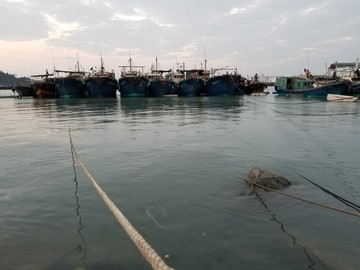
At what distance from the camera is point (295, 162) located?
36.4 ft

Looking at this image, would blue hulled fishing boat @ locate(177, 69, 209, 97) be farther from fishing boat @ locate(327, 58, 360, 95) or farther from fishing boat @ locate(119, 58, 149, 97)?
fishing boat @ locate(327, 58, 360, 95)

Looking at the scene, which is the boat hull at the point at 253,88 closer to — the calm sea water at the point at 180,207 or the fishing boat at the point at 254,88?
the fishing boat at the point at 254,88

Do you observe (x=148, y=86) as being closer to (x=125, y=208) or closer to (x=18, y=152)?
(x=18, y=152)

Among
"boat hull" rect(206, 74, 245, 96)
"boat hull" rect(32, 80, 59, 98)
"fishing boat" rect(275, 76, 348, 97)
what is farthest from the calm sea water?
"boat hull" rect(32, 80, 59, 98)

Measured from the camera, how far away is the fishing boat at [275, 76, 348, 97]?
50.5 metres

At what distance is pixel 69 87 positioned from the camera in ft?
197

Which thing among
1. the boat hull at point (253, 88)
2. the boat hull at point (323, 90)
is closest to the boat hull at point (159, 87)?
the boat hull at point (253, 88)

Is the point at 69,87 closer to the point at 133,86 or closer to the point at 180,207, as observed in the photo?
the point at 133,86

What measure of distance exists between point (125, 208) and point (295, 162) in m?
6.66

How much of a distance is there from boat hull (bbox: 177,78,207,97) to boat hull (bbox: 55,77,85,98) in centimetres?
1939

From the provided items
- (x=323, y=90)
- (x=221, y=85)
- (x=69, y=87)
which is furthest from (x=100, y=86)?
(x=323, y=90)

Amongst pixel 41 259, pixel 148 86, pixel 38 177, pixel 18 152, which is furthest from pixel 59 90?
pixel 41 259

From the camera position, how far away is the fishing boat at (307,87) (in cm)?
5050

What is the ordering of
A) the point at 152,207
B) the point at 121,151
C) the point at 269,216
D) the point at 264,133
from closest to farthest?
the point at 269,216
the point at 152,207
the point at 121,151
the point at 264,133
